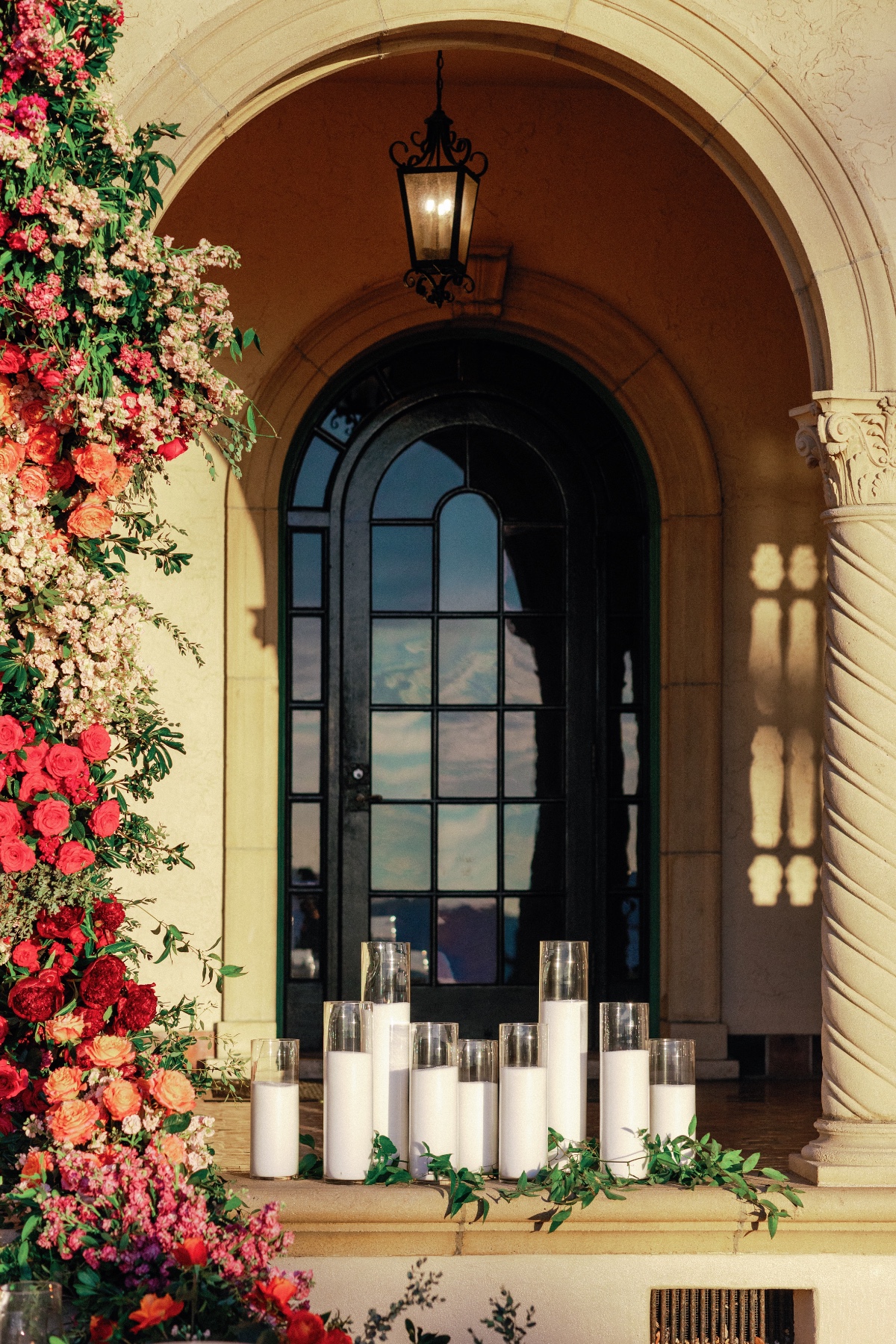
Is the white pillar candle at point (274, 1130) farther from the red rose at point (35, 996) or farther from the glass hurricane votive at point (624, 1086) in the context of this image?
the glass hurricane votive at point (624, 1086)

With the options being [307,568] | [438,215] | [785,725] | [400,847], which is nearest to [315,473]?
[307,568]

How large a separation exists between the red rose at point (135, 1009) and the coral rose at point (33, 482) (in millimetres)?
1250

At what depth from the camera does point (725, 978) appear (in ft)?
21.0

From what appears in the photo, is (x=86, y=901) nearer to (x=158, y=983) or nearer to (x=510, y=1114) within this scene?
(x=510, y=1114)

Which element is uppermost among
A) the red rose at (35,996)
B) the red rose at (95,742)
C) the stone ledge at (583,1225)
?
the red rose at (95,742)

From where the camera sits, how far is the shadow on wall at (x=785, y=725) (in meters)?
6.41

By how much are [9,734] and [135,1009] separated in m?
0.75

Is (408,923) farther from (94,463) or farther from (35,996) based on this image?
(94,463)

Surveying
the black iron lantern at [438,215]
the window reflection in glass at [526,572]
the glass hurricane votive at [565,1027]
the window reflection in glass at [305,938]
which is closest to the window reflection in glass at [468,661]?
the window reflection in glass at [526,572]

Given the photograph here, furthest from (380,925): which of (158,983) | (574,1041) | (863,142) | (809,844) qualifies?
(863,142)

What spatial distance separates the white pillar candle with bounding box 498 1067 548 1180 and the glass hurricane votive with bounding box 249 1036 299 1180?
56 cm

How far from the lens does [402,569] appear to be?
661cm

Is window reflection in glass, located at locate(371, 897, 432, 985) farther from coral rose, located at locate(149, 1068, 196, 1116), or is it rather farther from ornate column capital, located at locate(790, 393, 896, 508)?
ornate column capital, located at locate(790, 393, 896, 508)

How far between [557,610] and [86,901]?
133 inches
